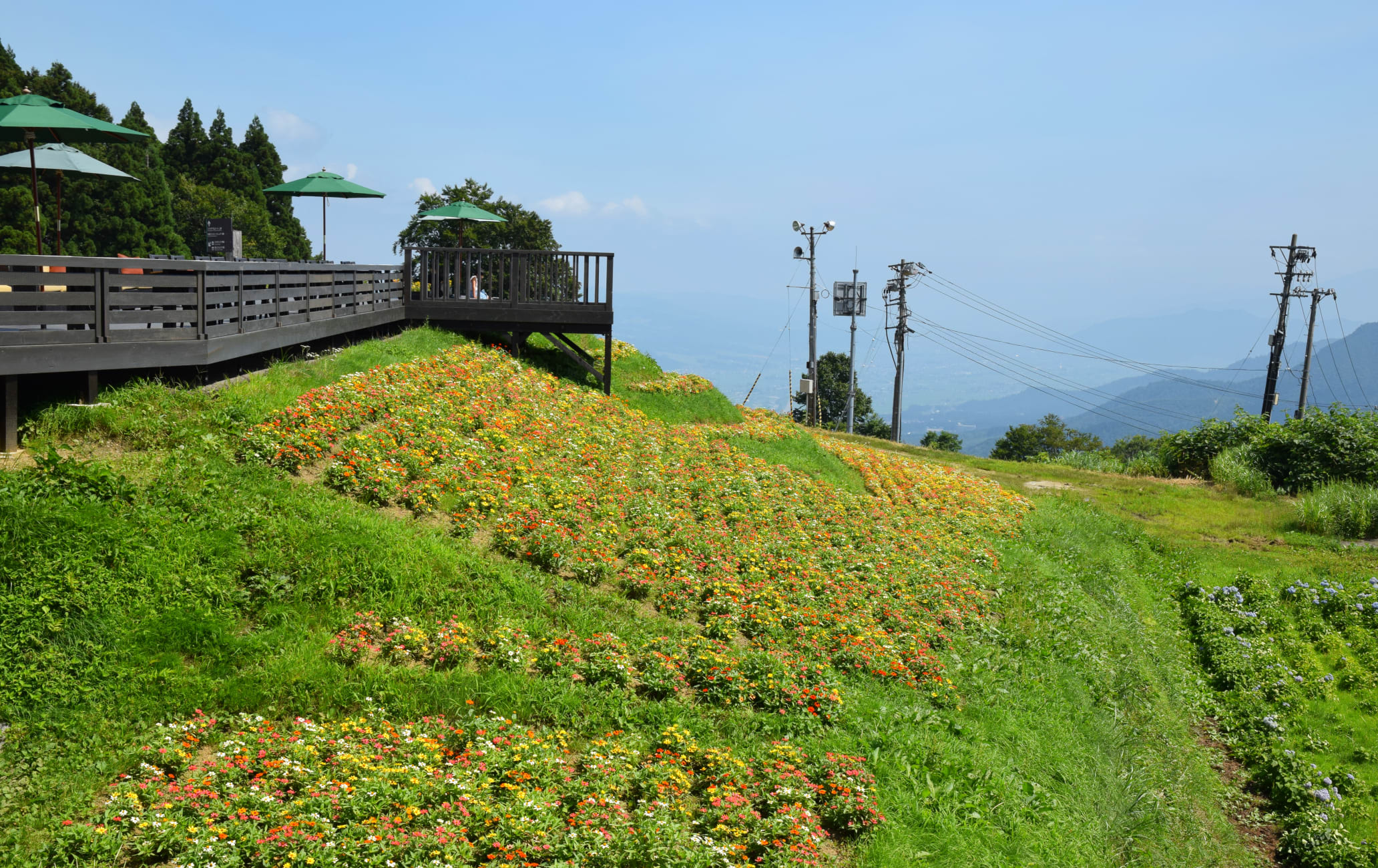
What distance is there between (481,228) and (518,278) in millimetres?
32263

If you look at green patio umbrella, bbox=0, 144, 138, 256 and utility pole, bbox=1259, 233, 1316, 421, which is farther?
utility pole, bbox=1259, 233, 1316, 421

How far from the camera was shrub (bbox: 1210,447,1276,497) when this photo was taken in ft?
108

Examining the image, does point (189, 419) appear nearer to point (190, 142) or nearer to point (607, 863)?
point (607, 863)

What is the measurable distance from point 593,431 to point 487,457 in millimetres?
4549

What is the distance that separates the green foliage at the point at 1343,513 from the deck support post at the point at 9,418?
3206 cm

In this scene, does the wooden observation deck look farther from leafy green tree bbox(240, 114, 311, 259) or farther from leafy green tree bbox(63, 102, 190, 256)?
leafy green tree bbox(240, 114, 311, 259)

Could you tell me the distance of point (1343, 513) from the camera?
27547 millimetres

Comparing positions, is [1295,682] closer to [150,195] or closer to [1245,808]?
[1245,808]

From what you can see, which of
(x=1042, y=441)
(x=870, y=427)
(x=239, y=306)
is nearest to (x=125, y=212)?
(x=239, y=306)

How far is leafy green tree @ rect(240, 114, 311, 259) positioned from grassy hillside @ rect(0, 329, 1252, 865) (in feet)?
215

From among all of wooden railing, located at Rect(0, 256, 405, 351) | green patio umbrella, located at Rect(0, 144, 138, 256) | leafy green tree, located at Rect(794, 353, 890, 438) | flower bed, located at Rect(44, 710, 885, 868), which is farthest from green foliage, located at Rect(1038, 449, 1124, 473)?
leafy green tree, located at Rect(794, 353, 890, 438)

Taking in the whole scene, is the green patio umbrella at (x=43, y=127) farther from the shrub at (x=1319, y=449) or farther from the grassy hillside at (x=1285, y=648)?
the shrub at (x=1319, y=449)

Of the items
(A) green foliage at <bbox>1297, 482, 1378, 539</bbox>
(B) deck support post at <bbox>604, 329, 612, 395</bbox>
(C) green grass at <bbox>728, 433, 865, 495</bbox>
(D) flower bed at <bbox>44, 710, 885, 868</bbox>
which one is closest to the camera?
(D) flower bed at <bbox>44, 710, 885, 868</bbox>

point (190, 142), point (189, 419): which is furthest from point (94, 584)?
point (190, 142)
